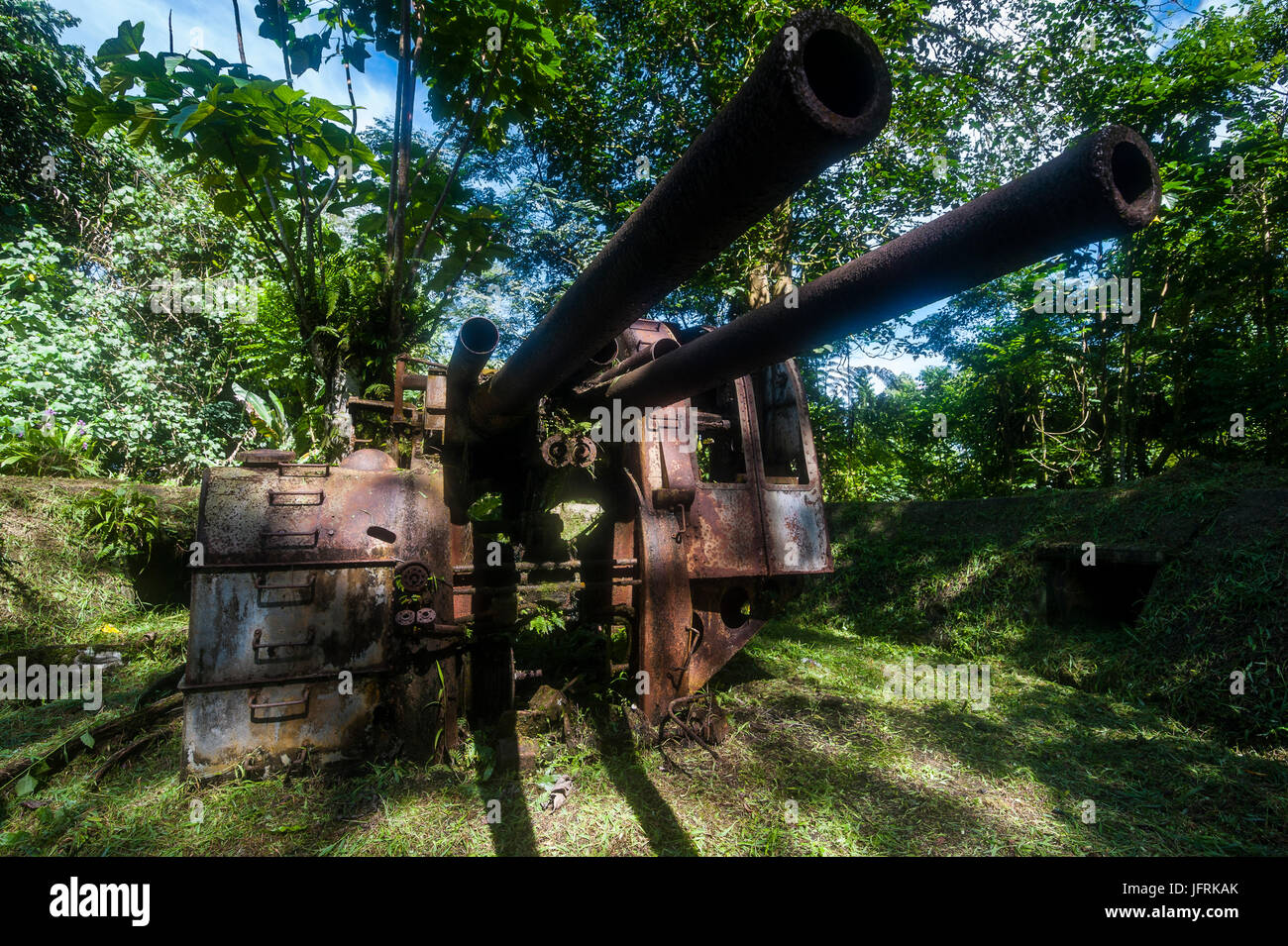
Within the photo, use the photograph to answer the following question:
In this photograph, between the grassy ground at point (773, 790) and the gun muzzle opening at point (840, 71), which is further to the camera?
the grassy ground at point (773, 790)

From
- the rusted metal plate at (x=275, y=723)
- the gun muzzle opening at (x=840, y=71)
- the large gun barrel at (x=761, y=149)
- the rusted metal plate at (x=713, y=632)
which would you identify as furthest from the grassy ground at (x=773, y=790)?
the gun muzzle opening at (x=840, y=71)

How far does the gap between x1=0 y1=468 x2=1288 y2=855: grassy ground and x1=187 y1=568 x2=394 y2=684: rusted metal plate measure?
556 mm

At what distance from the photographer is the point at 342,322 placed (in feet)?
18.8

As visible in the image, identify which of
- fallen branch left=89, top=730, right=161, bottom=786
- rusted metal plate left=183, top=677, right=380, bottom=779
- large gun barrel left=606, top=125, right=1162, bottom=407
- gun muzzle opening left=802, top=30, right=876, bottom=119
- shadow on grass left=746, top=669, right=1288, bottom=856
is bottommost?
shadow on grass left=746, top=669, right=1288, bottom=856

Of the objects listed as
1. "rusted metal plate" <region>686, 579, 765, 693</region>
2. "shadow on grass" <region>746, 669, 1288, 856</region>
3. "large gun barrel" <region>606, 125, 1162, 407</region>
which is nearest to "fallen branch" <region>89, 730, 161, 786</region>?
"rusted metal plate" <region>686, 579, 765, 693</region>

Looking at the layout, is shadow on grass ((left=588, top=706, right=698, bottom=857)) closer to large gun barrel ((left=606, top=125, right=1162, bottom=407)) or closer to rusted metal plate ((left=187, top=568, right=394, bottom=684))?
rusted metal plate ((left=187, top=568, right=394, bottom=684))

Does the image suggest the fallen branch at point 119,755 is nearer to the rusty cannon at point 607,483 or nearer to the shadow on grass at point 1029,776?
the rusty cannon at point 607,483

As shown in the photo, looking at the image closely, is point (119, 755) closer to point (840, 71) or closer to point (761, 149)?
point (761, 149)

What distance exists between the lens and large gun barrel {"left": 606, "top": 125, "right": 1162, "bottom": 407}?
1073mm

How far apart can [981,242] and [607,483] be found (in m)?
3.21

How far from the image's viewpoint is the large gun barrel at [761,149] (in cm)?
85

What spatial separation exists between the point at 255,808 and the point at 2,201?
1474 centimetres

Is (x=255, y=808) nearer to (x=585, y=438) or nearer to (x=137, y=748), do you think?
(x=137, y=748)

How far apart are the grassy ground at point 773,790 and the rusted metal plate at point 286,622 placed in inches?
21.9
